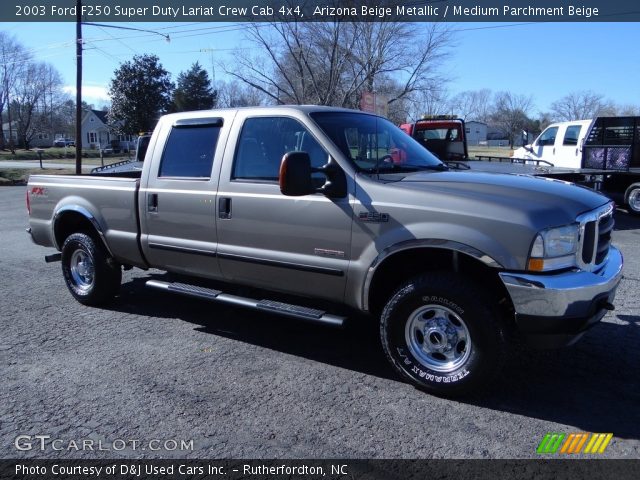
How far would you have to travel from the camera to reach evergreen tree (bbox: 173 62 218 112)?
5038 cm

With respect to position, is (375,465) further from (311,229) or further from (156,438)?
(311,229)

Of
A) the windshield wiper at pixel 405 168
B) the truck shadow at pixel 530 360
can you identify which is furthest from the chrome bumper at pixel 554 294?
the windshield wiper at pixel 405 168

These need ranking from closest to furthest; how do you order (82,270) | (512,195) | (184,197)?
(512,195) → (184,197) → (82,270)

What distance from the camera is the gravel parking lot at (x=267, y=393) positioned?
10.4 feet

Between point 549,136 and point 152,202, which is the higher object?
point 549,136

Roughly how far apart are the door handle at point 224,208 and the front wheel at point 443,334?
5.20 ft

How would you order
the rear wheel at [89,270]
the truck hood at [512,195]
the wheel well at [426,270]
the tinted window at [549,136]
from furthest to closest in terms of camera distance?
1. the tinted window at [549,136]
2. the rear wheel at [89,270]
3. the wheel well at [426,270]
4. the truck hood at [512,195]

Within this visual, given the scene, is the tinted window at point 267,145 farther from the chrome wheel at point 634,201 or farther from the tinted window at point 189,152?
the chrome wheel at point 634,201

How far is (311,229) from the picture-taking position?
4086 mm

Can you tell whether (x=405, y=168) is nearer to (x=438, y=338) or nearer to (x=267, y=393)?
(x=438, y=338)

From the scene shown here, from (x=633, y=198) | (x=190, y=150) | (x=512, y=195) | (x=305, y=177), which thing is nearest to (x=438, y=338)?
(x=512, y=195)

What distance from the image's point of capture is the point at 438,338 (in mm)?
3750

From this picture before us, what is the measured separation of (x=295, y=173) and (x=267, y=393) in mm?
1556

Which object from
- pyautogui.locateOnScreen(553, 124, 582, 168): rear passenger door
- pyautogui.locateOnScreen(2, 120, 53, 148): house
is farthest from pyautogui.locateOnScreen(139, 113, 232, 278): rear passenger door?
pyautogui.locateOnScreen(2, 120, 53, 148): house
